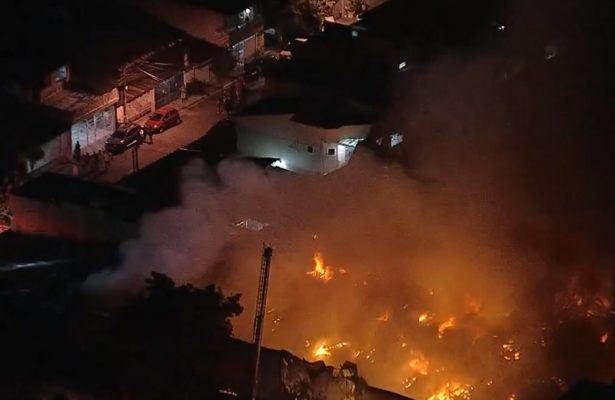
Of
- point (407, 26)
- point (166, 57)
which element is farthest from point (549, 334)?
point (166, 57)

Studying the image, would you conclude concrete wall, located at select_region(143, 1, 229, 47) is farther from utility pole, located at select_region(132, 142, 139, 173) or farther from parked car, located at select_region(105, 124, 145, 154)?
utility pole, located at select_region(132, 142, 139, 173)

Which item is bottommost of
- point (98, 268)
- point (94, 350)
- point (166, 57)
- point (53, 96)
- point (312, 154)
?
point (94, 350)

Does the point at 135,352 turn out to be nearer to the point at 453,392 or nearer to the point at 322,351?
the point at 322,351

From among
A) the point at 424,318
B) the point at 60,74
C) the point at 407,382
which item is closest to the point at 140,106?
the point at 60,74

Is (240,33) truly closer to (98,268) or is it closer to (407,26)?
(407,26)

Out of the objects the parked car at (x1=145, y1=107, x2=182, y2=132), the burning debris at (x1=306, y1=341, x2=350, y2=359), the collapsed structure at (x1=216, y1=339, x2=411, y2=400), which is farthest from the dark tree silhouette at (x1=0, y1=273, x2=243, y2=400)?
the parked car at (x1=145, y1=107, x2=182, y2=132)
